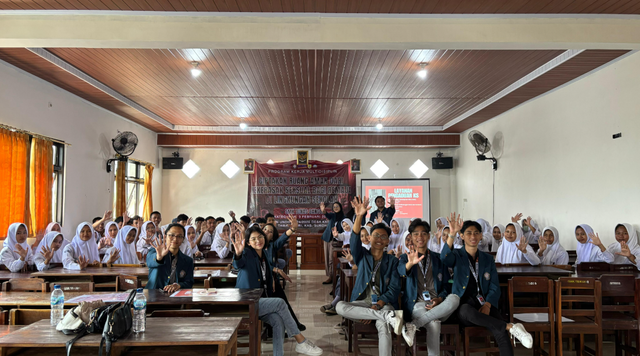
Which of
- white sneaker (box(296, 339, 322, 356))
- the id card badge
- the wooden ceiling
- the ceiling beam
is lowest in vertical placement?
white sneaker (box(296, 339, 322, 356))

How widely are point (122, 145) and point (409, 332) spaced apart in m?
7.41

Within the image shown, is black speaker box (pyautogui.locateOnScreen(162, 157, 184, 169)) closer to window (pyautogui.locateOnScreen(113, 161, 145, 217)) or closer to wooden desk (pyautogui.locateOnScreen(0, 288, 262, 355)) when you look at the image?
window (pyautogui.locateOnScreen(113, 161, 145, 217))

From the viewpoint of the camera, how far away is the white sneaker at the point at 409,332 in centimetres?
328

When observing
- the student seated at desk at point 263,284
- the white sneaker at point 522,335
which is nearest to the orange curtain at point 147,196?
the student seated at desk at point 263,284

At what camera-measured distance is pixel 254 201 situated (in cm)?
1175

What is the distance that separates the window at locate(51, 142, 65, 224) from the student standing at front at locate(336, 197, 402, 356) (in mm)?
5579

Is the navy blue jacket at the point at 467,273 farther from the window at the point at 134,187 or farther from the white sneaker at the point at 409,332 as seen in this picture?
the window at the point at 134,187

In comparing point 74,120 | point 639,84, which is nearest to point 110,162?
point 74,120

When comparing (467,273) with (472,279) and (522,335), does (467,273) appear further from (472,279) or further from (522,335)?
(522,335)

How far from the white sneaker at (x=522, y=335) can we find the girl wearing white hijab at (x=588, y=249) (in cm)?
277

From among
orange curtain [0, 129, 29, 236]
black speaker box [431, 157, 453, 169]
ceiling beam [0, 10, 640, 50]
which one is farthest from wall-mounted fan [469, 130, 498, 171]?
orange curtain [0, 129, 29, 236]

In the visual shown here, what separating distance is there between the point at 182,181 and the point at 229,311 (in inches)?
346

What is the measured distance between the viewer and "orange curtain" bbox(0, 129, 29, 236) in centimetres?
562

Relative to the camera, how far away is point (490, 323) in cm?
333
